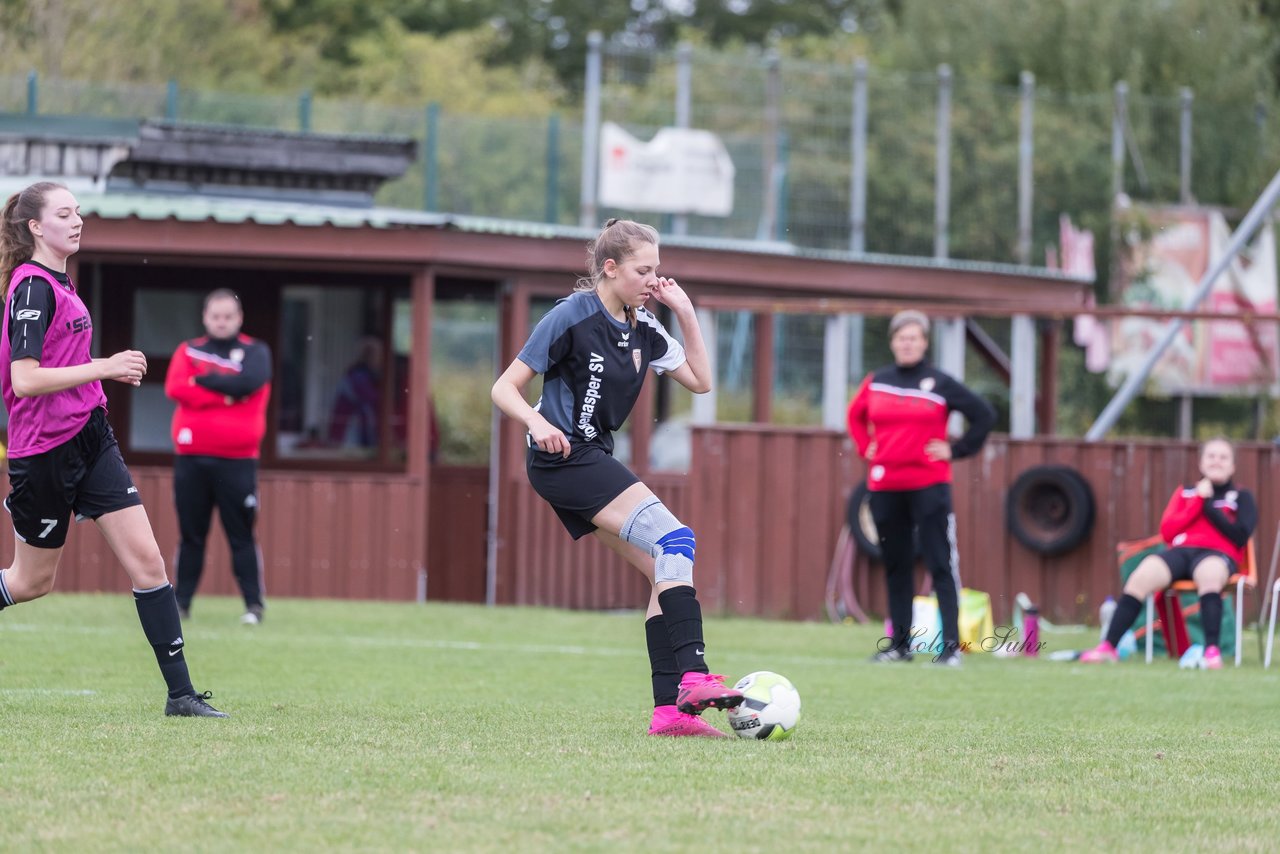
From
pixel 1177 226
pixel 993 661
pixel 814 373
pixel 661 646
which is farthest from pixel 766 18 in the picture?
pixel 661 646

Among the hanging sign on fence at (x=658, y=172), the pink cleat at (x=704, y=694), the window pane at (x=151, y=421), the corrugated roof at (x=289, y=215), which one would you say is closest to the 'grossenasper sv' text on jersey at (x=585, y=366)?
the pink cleat at (x=704, y=694)

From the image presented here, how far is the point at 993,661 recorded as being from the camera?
11078 millimetres

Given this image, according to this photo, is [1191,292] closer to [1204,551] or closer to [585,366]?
[1204,551]

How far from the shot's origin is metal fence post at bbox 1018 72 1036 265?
24125 millimetres

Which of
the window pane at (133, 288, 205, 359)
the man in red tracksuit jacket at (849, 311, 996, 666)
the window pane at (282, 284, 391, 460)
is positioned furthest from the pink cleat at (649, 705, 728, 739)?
the window pane at (133, 288, 205, 359)

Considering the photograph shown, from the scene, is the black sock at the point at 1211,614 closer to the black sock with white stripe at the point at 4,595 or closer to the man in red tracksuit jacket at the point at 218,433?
the man in red tracksuit jacket at the point at 218,433

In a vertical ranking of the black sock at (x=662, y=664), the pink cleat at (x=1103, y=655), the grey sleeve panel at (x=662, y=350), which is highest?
the grey sleeve panel at (x=662, y=350)

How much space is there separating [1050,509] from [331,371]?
6.78 meters

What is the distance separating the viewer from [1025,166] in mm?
24266

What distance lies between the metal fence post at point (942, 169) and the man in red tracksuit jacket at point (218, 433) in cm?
1359

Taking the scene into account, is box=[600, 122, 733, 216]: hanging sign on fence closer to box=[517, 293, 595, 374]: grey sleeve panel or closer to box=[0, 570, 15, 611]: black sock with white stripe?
box=[517, 293, 595, 374]: grey sleeve panel

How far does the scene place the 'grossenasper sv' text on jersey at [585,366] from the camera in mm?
6441

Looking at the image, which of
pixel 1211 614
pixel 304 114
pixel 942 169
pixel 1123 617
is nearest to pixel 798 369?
pixel 942 169

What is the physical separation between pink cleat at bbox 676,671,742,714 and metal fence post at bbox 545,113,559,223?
16349mm
